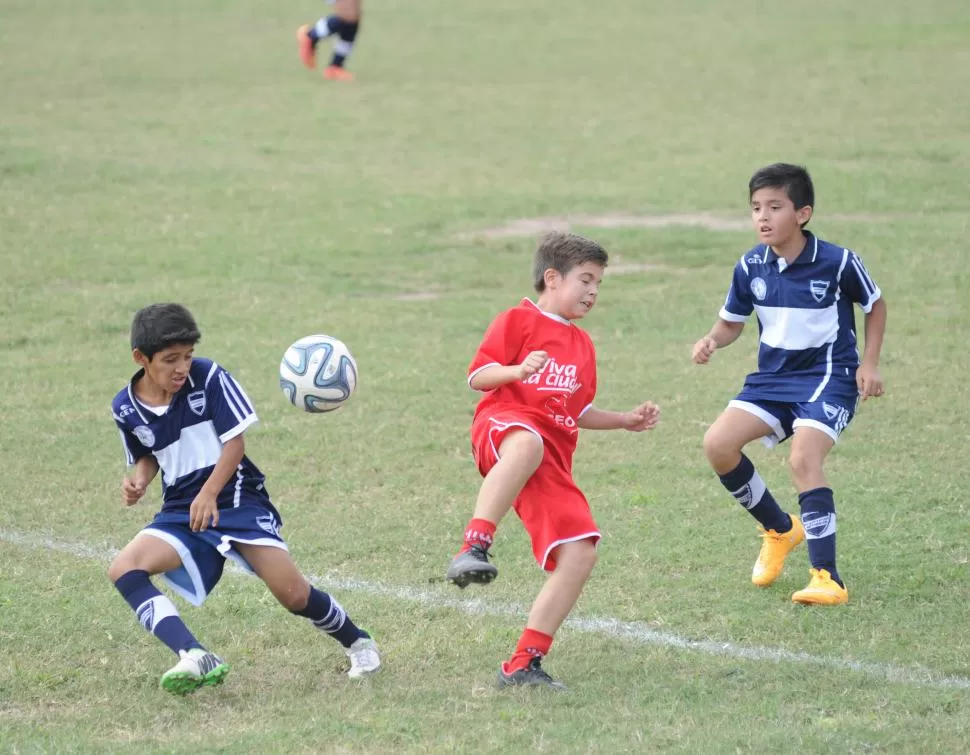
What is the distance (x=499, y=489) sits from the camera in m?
4.85

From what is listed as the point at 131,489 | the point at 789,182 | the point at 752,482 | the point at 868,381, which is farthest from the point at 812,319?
the point at 131,489

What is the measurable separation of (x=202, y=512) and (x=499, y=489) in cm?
101

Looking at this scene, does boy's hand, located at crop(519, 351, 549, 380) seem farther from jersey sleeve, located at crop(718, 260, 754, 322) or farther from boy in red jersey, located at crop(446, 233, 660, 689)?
jersey sleeve, located at crop(718, 260, 754, 322)

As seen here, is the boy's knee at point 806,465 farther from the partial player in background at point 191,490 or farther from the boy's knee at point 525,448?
the partial player in background at point 191,490

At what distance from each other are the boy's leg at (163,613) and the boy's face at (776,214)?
272cm

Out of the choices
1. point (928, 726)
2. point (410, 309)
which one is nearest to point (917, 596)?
point (928, 726)

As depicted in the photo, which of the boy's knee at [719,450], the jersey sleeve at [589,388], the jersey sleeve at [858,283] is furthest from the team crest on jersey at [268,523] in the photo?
the jersey sleeve at [858,283]

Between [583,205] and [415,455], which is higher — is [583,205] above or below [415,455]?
above

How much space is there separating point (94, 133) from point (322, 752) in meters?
13.5

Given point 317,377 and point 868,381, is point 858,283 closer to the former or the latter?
point 868,381

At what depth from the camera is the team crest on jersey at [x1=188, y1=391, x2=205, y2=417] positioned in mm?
4902

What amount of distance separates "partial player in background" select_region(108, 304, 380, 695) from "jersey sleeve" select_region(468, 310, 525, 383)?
0.83 metres

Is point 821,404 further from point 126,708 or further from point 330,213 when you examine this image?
point 330,213

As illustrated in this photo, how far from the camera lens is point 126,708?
4730 millimetres
